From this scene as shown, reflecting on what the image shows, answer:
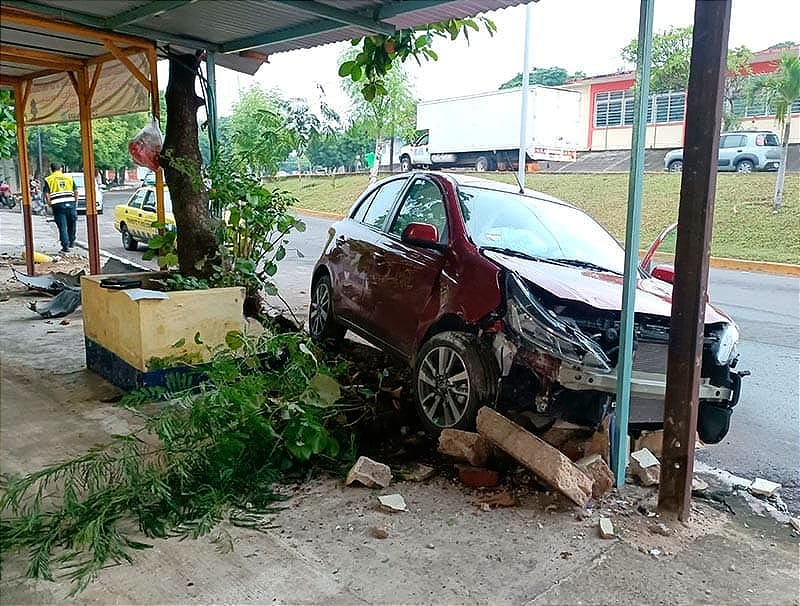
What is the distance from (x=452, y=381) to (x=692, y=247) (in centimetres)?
164

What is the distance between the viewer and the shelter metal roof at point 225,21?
4594 millimetres

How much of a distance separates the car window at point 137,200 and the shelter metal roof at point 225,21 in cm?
811

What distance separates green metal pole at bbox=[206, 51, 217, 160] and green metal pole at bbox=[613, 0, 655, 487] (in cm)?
402

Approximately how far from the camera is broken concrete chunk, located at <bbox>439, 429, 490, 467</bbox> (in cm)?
382

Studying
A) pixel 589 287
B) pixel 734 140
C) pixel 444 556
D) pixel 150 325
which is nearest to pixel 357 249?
pixel 150 325

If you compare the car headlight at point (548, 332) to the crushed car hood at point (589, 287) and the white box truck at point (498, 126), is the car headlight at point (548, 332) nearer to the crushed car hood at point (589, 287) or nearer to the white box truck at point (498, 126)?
the crushed car hood at point (589, 287)

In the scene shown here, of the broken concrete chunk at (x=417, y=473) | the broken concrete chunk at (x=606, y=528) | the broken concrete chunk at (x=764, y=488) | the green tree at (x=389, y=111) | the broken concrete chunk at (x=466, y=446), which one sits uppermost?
the green tree at (x=389, y=111)

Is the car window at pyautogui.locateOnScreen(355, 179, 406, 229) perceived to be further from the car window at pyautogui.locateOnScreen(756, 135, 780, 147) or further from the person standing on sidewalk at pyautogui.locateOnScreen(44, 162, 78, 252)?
the car window at pyautogui.locateOnScreen(756, 135, 780, 147)

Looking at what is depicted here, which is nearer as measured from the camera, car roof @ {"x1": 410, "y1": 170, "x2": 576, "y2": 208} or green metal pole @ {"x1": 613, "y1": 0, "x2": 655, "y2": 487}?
green metal pole @ {"x1": 613, "y1": 0, "x2": 655, "y2": 487}

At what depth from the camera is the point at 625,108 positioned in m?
27.4

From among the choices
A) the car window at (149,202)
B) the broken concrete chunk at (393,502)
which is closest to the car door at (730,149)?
the car window at (149,202)

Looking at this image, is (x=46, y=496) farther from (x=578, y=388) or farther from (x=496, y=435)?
(x=578, y=388)

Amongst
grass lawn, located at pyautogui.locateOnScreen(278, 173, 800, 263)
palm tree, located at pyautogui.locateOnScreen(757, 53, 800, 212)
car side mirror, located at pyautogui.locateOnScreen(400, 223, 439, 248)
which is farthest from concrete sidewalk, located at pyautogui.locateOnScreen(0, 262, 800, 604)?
palm tree, located at pyautogui.locateOnScreen(757, 53, 800, 212)

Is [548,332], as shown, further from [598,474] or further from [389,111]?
[389,111]
